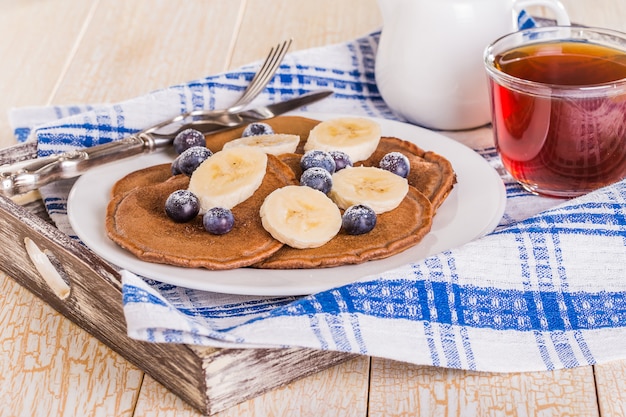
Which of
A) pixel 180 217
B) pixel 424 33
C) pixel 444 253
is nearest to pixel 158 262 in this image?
pixel 180 217

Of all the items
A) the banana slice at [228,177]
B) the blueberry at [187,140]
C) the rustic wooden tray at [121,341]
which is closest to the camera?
the rustic wooden tray at [121,341]

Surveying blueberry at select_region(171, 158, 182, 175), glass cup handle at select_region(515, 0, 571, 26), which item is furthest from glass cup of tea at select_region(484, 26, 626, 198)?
blueberry at select_region(171, 158, 182, 175)

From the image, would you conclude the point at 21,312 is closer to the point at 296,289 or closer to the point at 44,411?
the point at 44,411

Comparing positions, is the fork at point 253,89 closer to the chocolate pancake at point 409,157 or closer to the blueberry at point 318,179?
the chocolate pancake at point 409,157

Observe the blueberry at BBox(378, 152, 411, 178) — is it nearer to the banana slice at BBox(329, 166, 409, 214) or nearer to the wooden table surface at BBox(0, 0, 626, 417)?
the banana slice at BBox(329, 166, 409, 214)

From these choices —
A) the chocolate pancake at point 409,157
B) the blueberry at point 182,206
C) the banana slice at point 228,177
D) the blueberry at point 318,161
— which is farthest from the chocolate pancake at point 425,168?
the blueberry at point 182,206

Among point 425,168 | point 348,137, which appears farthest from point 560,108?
point 348,137

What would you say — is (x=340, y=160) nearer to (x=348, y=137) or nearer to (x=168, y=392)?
(x=348, y=137)
